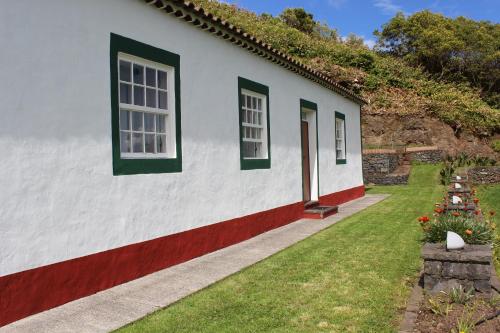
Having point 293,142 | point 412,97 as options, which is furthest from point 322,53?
point 293,142

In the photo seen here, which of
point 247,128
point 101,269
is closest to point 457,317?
point 101,269

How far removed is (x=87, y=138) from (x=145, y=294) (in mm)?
1841

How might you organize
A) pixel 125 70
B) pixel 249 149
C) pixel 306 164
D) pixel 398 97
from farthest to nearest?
pixel 398 97 < pixel 306 164 < pixel 249 149 < pixel 125 70

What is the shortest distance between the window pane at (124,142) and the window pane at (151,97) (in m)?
0.56

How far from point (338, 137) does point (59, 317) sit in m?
11.0

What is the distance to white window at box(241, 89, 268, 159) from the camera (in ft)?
27.2

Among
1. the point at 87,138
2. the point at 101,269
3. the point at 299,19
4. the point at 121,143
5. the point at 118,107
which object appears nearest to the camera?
the point at 87,138

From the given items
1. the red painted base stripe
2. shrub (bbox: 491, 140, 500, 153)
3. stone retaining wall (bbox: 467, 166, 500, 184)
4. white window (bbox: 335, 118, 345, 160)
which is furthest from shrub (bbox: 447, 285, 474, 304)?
shrub (bbox: 491, 140, 500, 153)

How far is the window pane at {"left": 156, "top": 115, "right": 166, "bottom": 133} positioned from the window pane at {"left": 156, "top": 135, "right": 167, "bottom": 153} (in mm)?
83

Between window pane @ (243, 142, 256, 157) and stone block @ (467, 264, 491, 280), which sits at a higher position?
window pane @ (243, 142, 256, 157)

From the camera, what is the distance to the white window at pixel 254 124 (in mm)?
8281

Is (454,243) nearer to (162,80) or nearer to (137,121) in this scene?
(137,121)

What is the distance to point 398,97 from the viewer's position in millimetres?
25453

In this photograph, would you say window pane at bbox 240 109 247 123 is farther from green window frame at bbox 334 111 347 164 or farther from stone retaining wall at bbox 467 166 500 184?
stone retaining wall at bbox 467 166 500 184
